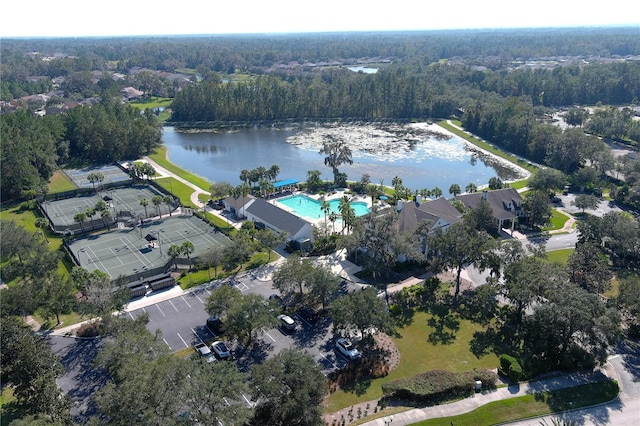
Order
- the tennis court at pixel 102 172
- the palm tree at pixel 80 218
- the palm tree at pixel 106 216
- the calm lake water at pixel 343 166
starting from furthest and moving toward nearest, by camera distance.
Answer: the calm lake water at pixel 343 166 < the tennis court at pixel 102 172 < the palm tree at pixel 106 216 < the palm tree at pixel 80 218

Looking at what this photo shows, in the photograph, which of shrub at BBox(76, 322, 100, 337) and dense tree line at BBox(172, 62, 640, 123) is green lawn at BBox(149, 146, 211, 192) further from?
shrub at BBox(76, 322, 100, 337)

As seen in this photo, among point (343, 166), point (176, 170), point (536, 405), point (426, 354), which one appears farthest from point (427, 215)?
point (176, 170)

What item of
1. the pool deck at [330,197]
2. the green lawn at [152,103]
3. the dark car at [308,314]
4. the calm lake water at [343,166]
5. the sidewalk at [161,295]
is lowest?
the calm lake water at [343,166]

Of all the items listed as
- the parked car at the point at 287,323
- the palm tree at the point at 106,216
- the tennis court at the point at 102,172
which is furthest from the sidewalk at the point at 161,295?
the tennis court at the point at 102,172

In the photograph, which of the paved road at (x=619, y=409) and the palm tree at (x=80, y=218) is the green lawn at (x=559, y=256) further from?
the palm tree at (x=80, y=218)

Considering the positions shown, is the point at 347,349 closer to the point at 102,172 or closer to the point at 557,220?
the point at 557,220

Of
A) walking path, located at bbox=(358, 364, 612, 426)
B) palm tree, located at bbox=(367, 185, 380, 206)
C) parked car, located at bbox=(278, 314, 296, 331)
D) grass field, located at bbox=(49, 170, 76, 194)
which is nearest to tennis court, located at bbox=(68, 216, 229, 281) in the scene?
parked car, located at bbox=(278, 314, 296, 331)

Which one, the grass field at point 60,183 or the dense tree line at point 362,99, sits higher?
the dense tree line at point 362,99
